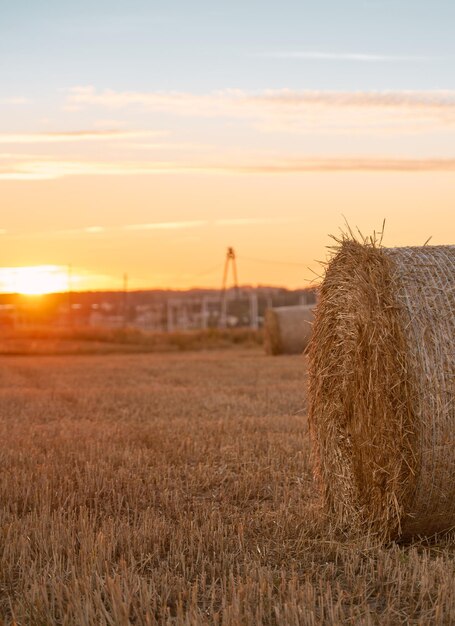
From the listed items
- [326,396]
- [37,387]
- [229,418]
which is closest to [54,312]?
[37,387]

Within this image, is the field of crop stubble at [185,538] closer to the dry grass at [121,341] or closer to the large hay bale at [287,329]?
the large hay bale at [287,329]

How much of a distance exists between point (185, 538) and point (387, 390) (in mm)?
1728

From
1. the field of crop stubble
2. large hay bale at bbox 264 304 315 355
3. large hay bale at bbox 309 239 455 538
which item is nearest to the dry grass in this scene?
large hay bale at bbox 264 304 315 355

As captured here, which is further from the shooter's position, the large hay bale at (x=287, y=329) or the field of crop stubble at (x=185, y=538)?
the large hay bale at (x=287, y=329)

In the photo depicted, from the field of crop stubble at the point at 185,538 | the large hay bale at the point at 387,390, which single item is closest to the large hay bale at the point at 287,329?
the field of crop stubble at the point at 185,538

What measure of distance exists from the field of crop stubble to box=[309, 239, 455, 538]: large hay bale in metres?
0.31

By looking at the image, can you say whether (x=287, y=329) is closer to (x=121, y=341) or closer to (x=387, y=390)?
(x=121, y=341)

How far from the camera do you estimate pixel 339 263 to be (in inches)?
282

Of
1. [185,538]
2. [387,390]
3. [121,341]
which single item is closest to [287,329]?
[121,341]

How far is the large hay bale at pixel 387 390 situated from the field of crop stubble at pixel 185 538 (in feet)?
1.03

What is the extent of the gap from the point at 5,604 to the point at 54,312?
79986 mm

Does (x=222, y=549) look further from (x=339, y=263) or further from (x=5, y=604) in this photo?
(x=339, y=263)

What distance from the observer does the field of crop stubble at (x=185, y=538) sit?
16.0 ft

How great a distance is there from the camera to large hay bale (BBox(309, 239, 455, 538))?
602 centimetres
